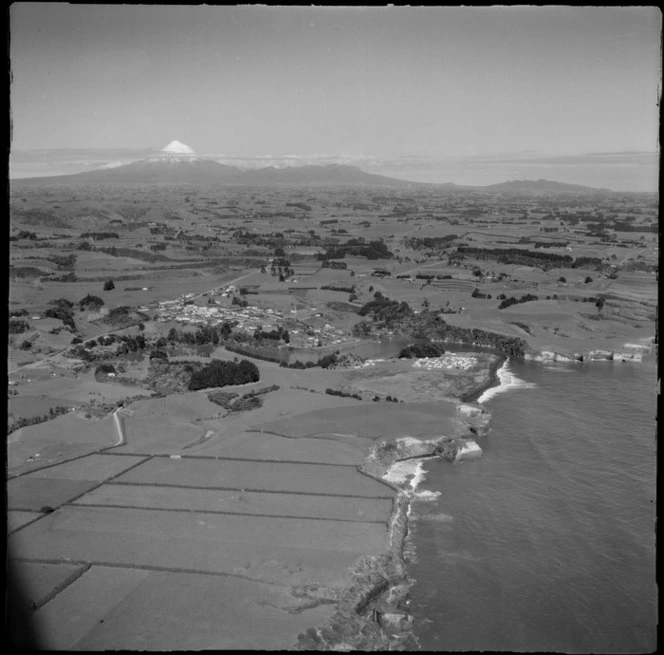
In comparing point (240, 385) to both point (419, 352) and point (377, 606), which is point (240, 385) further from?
point (377, 606)

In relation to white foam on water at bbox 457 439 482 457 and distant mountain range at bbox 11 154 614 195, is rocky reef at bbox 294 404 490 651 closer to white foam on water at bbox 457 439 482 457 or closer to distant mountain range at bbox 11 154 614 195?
white foam on water at bbox 457 439 482 457

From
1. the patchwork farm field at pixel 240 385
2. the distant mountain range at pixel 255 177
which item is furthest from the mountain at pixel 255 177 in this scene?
the patchwork farm field at pixel 240 385

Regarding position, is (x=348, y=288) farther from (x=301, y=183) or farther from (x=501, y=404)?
(x=301, y=183)

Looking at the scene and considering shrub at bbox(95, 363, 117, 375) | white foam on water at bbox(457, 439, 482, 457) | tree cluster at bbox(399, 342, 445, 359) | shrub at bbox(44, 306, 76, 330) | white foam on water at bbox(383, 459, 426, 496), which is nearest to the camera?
white foam on water at bbox(383, 459, 426, 496)

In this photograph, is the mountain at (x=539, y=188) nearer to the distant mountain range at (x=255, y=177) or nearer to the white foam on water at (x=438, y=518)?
the distant mountain range at (x=255, y=177)

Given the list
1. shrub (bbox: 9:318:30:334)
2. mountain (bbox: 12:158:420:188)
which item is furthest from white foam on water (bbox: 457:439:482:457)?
mountain (bbox: 12:158:420:188)

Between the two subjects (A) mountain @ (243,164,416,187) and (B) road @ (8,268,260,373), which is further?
(A) mountain @ (243,164,416,187)
